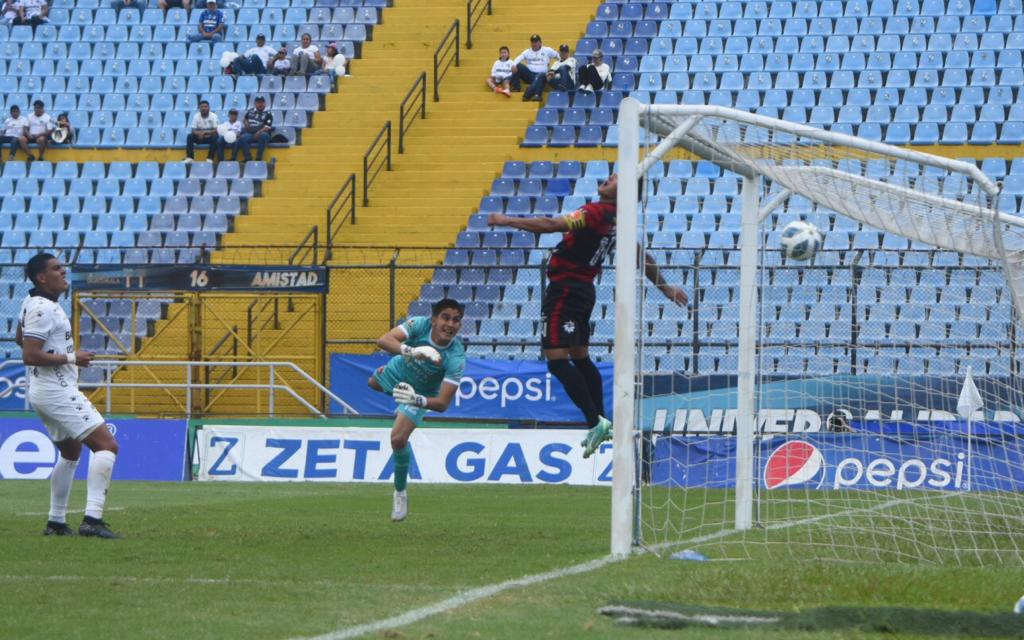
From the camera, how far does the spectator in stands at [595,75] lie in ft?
95.8

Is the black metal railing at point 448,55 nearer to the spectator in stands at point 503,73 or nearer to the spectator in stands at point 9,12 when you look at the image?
the spectator in stands at point 503,73

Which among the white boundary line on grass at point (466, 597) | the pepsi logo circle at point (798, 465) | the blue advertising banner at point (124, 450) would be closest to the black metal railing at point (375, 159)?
the blue advertising banner at point (124, 450)

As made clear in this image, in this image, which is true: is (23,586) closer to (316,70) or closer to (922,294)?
(922,294)

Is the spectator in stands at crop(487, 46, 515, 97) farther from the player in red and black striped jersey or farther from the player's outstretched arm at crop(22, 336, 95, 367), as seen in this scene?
the player's outstretched arm at crop(22, 336, 95, 367)

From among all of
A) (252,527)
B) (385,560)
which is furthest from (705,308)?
(385,560)

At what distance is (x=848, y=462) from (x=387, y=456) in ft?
19.2

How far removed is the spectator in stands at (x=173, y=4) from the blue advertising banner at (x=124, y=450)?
51.2ft

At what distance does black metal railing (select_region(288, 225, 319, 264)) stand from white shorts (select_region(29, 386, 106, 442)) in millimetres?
14399

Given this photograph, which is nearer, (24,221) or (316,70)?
(24,221)

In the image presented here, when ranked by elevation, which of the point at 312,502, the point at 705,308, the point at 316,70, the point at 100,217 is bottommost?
the point at 312,502

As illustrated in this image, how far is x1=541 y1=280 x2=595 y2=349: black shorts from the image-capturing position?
11867 millimetres

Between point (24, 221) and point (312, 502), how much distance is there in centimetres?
1622

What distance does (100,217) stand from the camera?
2948 centimetres

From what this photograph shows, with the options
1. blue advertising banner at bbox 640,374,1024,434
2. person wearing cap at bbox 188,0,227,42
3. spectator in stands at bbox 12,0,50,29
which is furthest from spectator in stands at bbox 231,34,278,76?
blue advertising banner at bbox 640,374,1024,434
